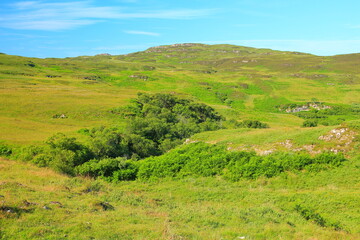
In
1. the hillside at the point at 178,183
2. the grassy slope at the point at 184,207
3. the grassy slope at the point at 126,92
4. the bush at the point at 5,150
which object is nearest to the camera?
the grassy slope at the point at 184,207

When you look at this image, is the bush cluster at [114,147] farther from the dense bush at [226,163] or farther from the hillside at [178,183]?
the dense bush at [226,163]

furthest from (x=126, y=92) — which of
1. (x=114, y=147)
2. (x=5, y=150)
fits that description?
(x=5, y=150)

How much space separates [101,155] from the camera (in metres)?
31.8

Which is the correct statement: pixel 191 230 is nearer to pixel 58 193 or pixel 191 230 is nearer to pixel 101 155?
pixel 58 193

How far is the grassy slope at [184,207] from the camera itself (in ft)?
37.2

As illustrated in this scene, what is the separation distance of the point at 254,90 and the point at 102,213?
121m

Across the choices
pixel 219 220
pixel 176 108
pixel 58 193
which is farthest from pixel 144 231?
pixel 176 108

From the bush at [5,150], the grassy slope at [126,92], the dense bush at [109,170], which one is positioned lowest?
the dense bush at [109,170]

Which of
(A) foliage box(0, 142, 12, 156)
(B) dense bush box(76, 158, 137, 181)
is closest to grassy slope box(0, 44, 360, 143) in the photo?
(A) foliage box(0, 142, 12, 156)

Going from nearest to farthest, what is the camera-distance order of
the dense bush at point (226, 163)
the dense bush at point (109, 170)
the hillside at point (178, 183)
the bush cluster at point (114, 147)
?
1. the hillside at point (178, 183)
2. the dense bush at point (226, 163)
3. the dense bush at point (109, 170)
4. the bush cluster at point (114, 147)

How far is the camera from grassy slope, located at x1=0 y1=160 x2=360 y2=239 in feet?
37.2

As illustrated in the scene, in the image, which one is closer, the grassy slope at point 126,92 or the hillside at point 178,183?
the hillside at point 178,183

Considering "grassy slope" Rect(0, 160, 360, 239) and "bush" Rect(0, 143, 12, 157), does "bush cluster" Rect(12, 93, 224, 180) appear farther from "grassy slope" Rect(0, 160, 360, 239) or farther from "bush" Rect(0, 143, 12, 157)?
"grassy slope" Rect(0, 160, 360, 239)

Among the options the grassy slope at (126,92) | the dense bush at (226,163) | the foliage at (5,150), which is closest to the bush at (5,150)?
the foliage at (5,150)
